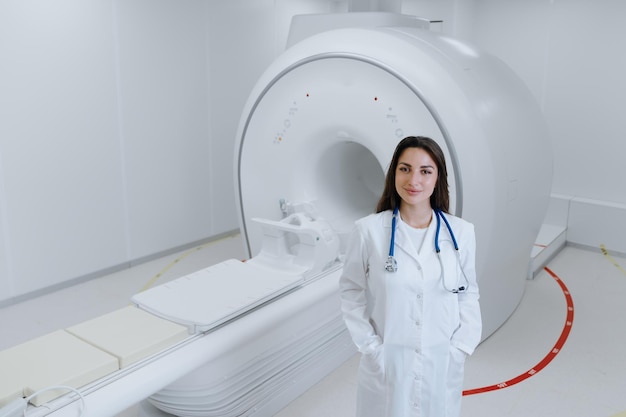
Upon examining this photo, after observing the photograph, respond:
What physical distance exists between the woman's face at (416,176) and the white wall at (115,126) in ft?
7.63

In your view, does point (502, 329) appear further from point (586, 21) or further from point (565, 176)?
point (586, 21)

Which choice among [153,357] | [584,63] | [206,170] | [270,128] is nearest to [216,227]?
[206,170]

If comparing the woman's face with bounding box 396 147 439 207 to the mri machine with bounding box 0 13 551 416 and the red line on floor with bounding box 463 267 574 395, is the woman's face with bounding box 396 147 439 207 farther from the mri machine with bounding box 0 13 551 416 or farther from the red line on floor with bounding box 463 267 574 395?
the red line on floor with bounding box 463 267 574 395

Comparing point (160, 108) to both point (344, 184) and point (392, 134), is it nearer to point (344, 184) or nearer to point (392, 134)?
point (344, 184)

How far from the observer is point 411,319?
1320 mm

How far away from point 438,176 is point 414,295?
29 cm

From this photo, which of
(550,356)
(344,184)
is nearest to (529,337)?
(550,356)

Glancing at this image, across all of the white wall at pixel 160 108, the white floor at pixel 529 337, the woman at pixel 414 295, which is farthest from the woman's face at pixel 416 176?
the white wall at pixel 160 108

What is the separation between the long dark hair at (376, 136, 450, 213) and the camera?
1304 millimetres

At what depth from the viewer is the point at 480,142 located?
86.6 inches

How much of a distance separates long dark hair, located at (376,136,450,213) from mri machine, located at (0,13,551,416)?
0.71 meters

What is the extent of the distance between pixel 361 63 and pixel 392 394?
144cm

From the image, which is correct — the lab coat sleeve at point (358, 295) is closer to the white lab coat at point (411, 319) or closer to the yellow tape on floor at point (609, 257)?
the white lab coat at point (411, 319)

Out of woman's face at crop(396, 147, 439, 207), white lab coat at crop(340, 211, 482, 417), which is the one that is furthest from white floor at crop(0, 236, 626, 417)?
woman's face at crop(396, 147, 439, 207)
